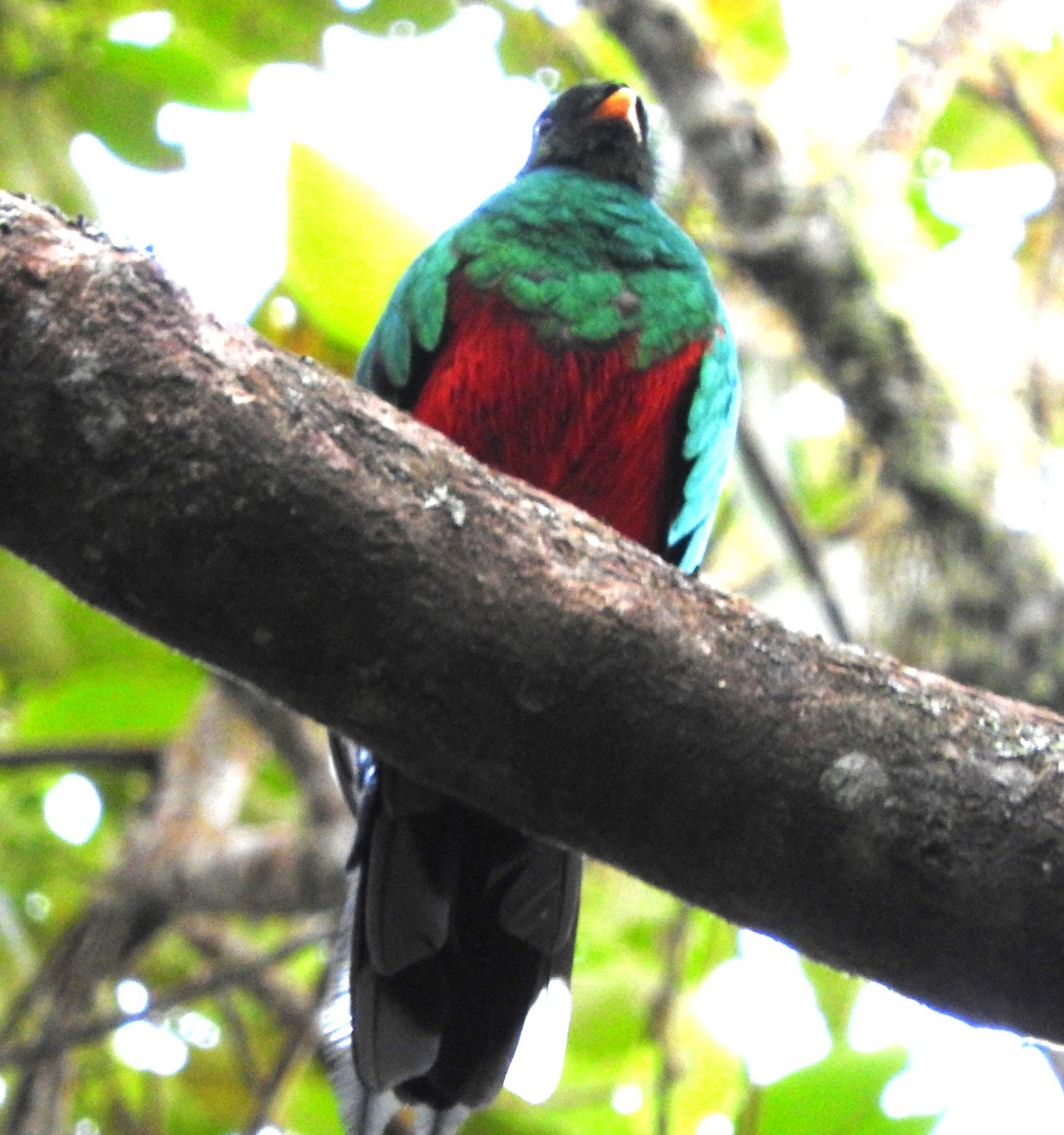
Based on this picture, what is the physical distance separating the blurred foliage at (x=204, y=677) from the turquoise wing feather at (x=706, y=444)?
2.49 ft

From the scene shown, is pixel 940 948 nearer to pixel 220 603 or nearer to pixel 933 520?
pixel 220 603

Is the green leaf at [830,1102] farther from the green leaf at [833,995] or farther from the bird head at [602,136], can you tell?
the bird head at [602,136]

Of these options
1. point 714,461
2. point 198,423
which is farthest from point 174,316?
point 714,461

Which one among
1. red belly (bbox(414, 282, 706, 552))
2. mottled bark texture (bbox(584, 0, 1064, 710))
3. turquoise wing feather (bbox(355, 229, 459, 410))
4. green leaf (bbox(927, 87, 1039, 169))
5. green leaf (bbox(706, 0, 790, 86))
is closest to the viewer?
red belly (bbox(414, 282, 706, 552))

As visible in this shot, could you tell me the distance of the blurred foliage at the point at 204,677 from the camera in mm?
3498

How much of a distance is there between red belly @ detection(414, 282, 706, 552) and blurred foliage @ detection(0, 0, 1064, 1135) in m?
0.47

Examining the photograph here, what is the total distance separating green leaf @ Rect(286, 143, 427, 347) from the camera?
3281 millimetres

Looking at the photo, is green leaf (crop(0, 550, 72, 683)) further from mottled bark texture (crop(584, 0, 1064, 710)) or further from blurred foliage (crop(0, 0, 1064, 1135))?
mottled bark texture (crop(584, 0, 1064, 710))

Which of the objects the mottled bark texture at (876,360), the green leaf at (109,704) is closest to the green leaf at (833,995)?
the mottled bark texture at (876,360)

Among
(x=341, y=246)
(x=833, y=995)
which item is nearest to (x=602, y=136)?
(x=341, y=246)

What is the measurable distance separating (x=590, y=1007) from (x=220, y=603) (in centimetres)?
230

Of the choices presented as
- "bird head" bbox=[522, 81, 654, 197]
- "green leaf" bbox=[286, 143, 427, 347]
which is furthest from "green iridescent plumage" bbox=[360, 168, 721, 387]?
"bird head" bbox=[522, 81, 654, 197]

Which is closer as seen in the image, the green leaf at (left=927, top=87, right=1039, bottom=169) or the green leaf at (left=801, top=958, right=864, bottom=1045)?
the green leaf at (left=801, top=958, right=864, bottom=1045)

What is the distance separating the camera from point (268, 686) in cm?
186
